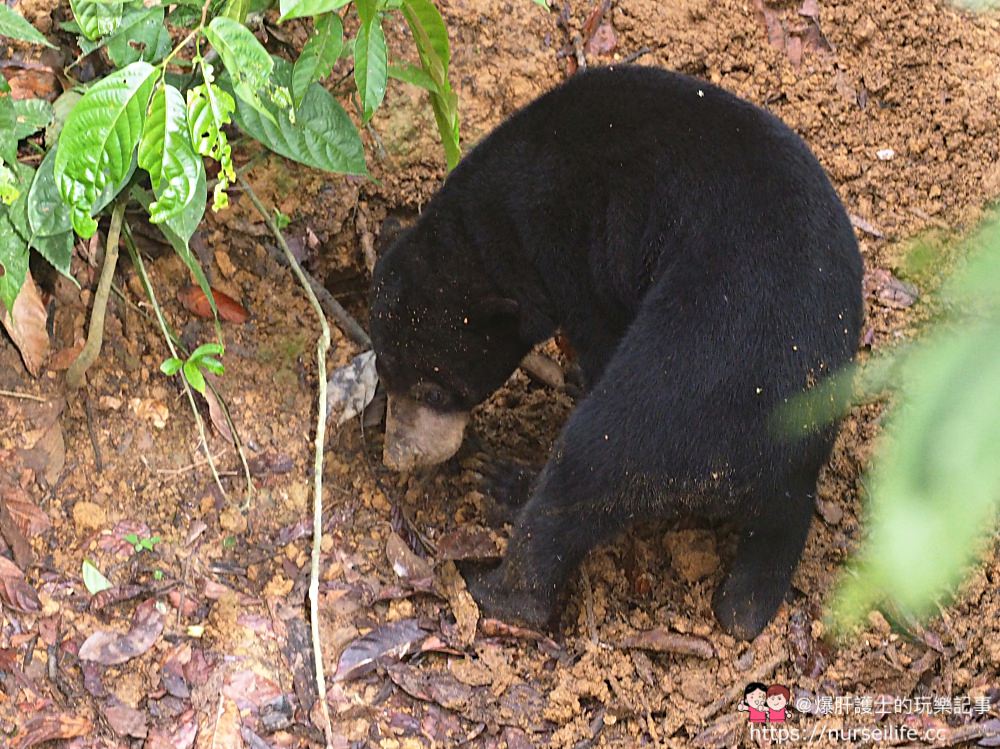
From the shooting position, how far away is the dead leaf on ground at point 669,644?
11.8 feet

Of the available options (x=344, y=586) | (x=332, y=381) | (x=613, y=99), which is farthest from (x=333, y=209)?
(x=344, y=586)

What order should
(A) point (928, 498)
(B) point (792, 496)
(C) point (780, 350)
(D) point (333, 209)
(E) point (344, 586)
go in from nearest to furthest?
1. (A) point (928, 498)
2. (C) point (780, 350)
3. (B) point (792, 496)
4. (E) point (344, 586)
5. (D) point (333, 209)

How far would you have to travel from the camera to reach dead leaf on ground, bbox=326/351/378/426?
4062 mm

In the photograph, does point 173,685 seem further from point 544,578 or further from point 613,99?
point 613,99

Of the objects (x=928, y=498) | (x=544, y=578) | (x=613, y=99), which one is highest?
(x=928, y=498)

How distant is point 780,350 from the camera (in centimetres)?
305

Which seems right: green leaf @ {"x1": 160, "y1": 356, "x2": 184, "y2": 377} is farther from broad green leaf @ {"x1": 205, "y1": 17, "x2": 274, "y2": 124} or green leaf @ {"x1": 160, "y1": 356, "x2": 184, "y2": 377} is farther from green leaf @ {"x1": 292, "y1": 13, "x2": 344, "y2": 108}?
broad green leaf @ {"x1": 205, "y1": 17, "x2": 274, "y2": 124}

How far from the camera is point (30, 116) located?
3.22 metres

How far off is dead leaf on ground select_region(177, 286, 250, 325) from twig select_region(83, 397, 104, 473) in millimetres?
544

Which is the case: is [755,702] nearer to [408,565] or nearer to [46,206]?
[408,565]

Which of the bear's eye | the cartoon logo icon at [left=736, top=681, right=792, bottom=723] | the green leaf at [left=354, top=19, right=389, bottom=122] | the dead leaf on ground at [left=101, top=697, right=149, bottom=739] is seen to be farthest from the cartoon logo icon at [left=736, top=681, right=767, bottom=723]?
the green leaf at [left=354, top=19, right=389, bottom=122]

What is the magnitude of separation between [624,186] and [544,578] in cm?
136

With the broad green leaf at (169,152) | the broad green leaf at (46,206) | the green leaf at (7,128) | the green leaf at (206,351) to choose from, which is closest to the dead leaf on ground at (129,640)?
the green leaf at (206,351)

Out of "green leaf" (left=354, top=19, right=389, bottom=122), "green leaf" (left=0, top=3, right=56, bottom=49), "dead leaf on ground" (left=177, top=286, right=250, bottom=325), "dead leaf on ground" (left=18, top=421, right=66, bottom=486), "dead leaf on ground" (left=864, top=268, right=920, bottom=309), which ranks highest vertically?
"green leaf" (left=354, top=19, right=389, bottom=122)
